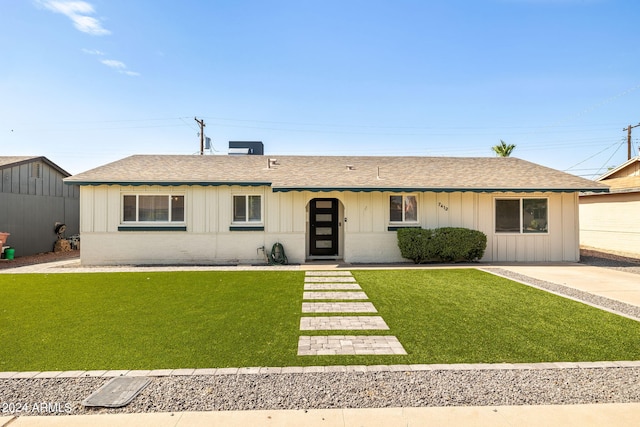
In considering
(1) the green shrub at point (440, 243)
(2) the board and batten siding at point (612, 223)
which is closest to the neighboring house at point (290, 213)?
(1) the green shrub at point (440, 243)

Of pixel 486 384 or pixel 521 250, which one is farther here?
pixel 521 250

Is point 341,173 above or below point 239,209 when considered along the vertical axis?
above

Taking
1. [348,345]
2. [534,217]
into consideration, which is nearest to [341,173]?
[534,217]

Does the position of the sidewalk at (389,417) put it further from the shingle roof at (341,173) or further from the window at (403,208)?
the window at (403,208)

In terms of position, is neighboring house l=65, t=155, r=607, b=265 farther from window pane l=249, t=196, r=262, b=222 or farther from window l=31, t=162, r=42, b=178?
window l=31, t=162, r=42, b=178

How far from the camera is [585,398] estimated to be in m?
3.15

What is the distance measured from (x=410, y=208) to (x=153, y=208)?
969cm

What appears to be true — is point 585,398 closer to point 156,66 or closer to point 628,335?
point 628,335

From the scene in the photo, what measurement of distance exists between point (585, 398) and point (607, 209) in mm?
17533

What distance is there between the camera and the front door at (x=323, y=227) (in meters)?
13.8

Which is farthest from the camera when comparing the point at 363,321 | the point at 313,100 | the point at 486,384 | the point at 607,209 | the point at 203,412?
the point at 313,100

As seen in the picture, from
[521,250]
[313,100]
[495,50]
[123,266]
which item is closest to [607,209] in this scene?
[521,250]

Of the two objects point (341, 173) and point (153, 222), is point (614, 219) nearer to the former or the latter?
point (341, 173)

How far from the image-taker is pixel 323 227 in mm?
13852
